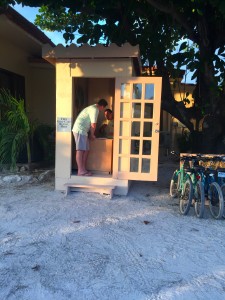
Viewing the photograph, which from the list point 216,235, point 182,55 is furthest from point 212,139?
point 216,235

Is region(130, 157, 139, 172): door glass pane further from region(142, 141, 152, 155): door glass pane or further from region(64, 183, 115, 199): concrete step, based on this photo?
region(64, 183, 115, 199): concrete step

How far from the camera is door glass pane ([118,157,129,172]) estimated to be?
592 cm

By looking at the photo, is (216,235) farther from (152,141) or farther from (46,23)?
(46,23)

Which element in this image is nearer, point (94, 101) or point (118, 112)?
point (118, 112)

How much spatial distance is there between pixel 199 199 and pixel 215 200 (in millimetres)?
263

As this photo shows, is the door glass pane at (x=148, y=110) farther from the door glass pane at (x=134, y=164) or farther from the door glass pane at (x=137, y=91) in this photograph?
the door glass pane at (x=134, y=164)

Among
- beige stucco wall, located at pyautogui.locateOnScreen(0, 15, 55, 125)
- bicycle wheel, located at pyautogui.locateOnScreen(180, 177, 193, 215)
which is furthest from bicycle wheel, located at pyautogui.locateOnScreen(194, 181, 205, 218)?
beige stucco wall, located at pyautogui.locateOnScreen(0, 15, 55, 125)

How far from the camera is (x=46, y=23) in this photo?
10.7m

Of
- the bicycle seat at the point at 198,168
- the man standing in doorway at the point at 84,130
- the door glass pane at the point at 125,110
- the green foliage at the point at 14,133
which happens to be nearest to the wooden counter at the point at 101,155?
the man standing in doorway at the point at 84,130

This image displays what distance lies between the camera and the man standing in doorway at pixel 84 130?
6039 millimetres

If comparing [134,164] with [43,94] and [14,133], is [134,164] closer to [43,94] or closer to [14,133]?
[14,133]

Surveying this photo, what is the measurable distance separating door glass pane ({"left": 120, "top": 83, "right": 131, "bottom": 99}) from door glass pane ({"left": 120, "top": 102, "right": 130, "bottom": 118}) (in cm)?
13

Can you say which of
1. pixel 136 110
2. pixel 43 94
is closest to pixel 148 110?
pixel 136 110

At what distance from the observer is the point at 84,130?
19.9ft
